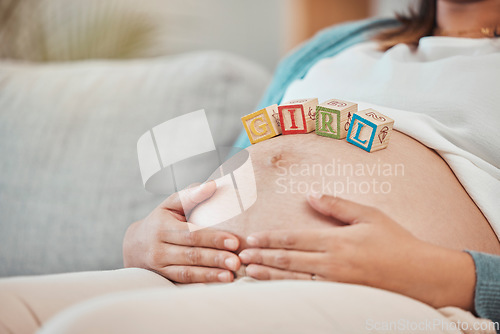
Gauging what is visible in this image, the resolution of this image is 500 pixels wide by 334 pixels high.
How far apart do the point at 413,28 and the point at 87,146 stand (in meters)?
0.89

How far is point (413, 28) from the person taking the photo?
101 cm

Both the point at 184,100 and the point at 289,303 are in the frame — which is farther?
the point at 184,100

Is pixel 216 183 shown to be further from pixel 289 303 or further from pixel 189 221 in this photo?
pixel 289 303

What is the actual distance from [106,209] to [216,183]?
0.51m

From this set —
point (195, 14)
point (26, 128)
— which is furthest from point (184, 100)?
point (195, 14)

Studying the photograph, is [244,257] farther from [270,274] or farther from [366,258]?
[366,258]

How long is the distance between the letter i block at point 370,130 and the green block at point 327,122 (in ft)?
0.07

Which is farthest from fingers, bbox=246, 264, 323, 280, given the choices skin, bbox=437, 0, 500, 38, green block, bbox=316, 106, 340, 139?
skin, bbox=437, 0, 500, 38

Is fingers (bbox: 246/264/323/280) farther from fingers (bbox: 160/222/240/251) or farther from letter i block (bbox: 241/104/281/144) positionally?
letter i block (bbox: 241/104/281/144)

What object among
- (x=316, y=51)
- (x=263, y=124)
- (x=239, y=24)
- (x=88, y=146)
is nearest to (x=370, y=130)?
(x=263, y=124)

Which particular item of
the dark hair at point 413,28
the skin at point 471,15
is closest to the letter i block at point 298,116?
the dark hair at point 413,28

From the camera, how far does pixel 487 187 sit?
661mm

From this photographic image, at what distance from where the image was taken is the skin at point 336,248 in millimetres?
506

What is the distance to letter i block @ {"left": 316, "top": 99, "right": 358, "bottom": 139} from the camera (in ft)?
2.10
